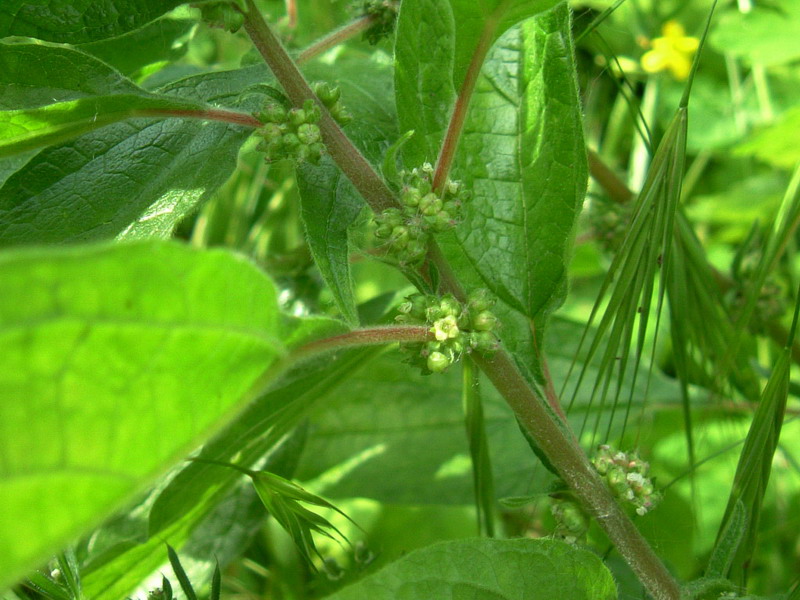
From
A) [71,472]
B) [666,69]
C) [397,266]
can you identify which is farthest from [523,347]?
[666,69]

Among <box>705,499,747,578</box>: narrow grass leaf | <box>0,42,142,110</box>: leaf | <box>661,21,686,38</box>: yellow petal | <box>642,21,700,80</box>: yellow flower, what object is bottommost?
<box>705,499,747,578</box>: narrow grass leaf

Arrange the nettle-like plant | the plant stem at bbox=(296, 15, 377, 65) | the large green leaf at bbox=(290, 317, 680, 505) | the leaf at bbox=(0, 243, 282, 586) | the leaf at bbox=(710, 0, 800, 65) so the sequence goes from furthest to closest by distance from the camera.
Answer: the leaf at bbox=(710, 0, 800, 65)
the large green leaf at bbox=(290, 317, 680, 505)
the plant stem at bbox=(296, 15, 377, 65)
the nettle-like plant
the leaf at bbox=(0, 243, 282, 586)

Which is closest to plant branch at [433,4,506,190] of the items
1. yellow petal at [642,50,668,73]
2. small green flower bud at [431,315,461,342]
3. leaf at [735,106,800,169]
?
small green flower bud at [431,315,461,342]

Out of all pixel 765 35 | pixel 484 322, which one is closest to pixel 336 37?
pixel 484 322

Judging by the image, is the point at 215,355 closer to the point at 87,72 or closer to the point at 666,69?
the point at 87,72

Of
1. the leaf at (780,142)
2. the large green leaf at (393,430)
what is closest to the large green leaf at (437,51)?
the large green leaf at (393,430)

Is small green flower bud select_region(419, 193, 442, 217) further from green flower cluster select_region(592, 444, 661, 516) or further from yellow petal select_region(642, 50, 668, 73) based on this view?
yellow petal select_region(642, 50, 668, 73)

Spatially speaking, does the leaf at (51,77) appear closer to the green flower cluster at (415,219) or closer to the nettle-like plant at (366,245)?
the nettle-like plant at (366,245)

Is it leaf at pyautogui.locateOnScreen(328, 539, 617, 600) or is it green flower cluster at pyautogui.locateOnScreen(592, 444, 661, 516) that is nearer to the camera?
leaf at pyautogui.locateOnScreen(328, 539, 617, 600)
